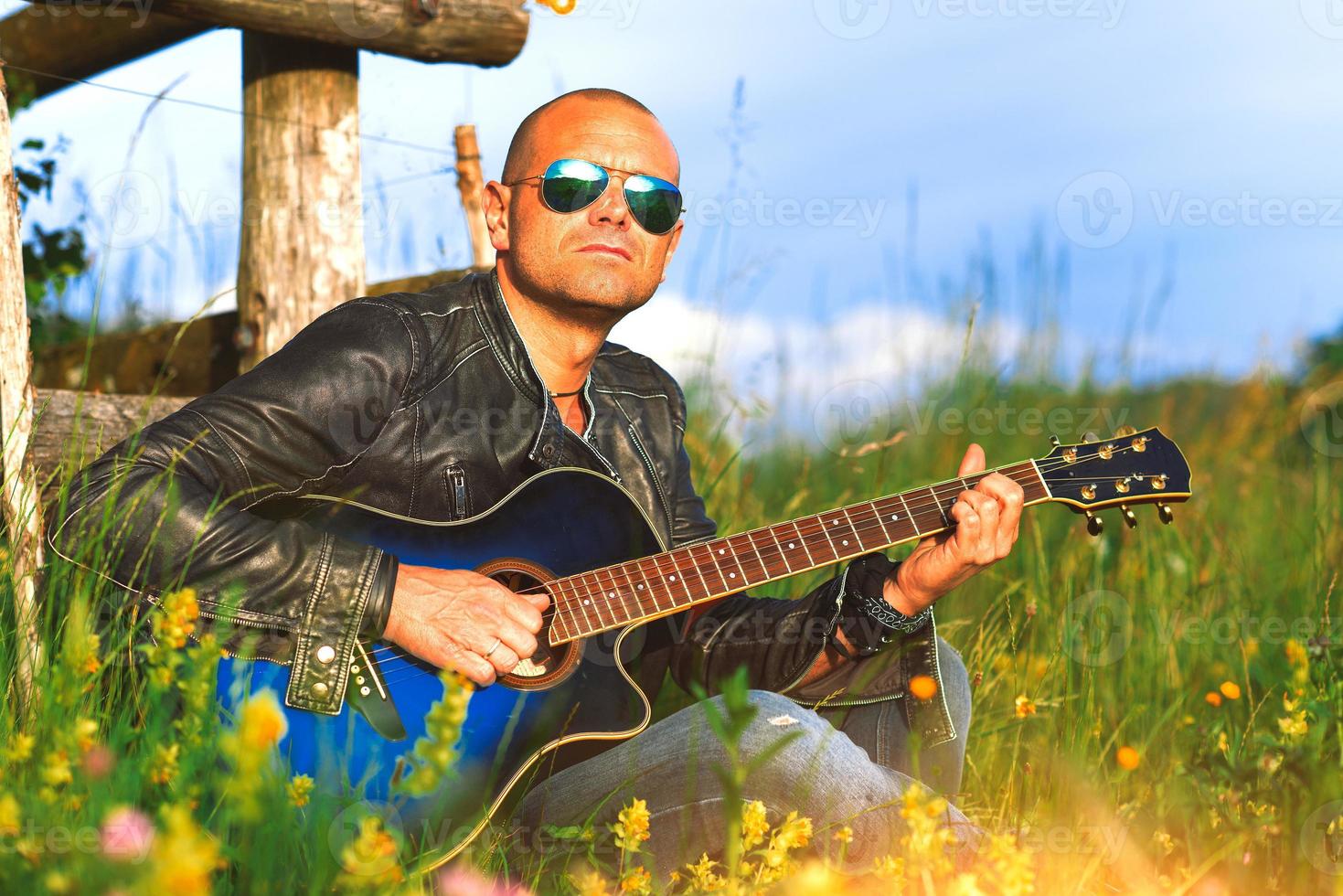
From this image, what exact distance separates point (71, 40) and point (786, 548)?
3626 mm

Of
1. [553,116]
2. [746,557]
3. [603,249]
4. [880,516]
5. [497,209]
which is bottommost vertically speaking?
[746,557]

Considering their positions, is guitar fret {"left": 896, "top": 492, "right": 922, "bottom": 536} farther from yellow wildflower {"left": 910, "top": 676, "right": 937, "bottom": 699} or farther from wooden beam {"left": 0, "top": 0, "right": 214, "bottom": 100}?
wooden beam {"left": 0, "top": 0, "right": 214, "bottom": 100}

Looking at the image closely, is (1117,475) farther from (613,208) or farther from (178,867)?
(178,867)

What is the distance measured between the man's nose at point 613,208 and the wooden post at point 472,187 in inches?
65.5

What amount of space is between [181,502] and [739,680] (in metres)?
1.80

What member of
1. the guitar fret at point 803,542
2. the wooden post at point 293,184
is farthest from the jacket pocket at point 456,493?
the wooden post at point 293,184

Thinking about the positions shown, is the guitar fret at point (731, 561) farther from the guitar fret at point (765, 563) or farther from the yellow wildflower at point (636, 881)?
the yellow wildflower at point (636, 881)

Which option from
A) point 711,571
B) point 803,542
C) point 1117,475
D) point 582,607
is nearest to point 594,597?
point 582,607

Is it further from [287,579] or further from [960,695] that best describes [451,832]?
[960,695]

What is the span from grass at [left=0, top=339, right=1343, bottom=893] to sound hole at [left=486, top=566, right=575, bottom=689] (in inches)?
15.0

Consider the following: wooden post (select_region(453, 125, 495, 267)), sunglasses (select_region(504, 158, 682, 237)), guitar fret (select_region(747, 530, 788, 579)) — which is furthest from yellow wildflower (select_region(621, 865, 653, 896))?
wooden post (select_region(453, 125, 495, 267))

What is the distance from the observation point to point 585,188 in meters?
3.10

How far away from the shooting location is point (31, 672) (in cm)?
256

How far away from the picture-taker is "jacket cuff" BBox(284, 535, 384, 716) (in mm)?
2512
